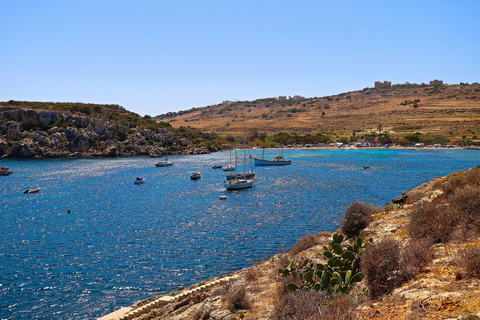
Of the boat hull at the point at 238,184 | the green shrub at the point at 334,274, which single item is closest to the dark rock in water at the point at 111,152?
the boat hull at the point at 238,184

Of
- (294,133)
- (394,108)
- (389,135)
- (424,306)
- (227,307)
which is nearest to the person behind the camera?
(424,306)

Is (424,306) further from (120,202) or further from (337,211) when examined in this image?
(120,202)

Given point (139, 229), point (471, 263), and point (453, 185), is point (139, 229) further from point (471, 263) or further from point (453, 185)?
point (471, 263)

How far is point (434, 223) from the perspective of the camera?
38.3 ft

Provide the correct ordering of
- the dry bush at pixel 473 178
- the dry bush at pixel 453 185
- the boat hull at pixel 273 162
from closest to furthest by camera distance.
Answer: the dry bush at pixel 473 178 < the dry bush at pixel 453 185 < the boat hull at pixel 273 162

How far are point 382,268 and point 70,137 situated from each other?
421 feet

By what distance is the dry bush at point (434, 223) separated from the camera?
1139cm

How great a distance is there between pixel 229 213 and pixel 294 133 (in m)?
134

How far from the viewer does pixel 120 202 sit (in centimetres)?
4884

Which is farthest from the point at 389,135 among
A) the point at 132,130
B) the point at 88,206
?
the point at 88,206

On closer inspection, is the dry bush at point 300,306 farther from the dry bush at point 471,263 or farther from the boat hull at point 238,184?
the boat hull at point 238,184

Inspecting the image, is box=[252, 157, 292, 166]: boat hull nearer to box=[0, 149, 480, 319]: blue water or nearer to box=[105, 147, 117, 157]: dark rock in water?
box=[0, 149, 480, 319]: blue water

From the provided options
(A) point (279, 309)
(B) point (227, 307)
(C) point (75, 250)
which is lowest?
(C) point (75, 250)

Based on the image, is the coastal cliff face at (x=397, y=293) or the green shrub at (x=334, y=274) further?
the green shrub at (x=334, y=274)
